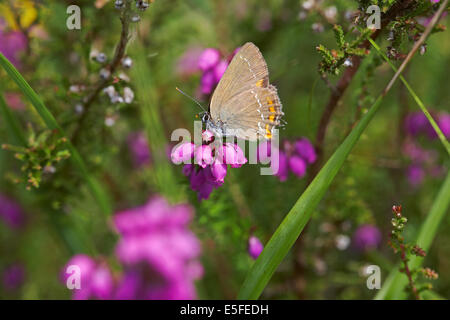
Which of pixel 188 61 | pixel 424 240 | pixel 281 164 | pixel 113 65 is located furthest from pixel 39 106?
pixel 188 61

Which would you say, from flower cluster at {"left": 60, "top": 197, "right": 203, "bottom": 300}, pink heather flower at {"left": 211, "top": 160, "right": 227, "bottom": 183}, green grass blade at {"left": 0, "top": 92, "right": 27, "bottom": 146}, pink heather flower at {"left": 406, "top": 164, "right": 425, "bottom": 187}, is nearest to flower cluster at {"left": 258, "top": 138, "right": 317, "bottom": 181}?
pink heather flower at {"left": 211, "top": 160, "right": 227, "bottom": 183}

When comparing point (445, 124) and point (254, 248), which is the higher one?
point (445, 124)

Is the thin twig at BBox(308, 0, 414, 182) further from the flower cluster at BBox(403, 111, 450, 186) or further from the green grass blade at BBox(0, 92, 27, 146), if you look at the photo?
the green grass blade at BBox(0, 92, 27, 146)

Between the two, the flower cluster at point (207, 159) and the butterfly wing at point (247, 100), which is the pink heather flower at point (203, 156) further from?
the butterfly wing at point (247, 100)

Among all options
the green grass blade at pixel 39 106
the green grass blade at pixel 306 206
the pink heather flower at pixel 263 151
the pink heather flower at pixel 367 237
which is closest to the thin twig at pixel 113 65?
the green grass blade at pixel 39 106

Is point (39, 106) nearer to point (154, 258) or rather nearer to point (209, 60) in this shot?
point (209, 60)

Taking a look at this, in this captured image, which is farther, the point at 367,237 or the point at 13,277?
the point at 13,277
